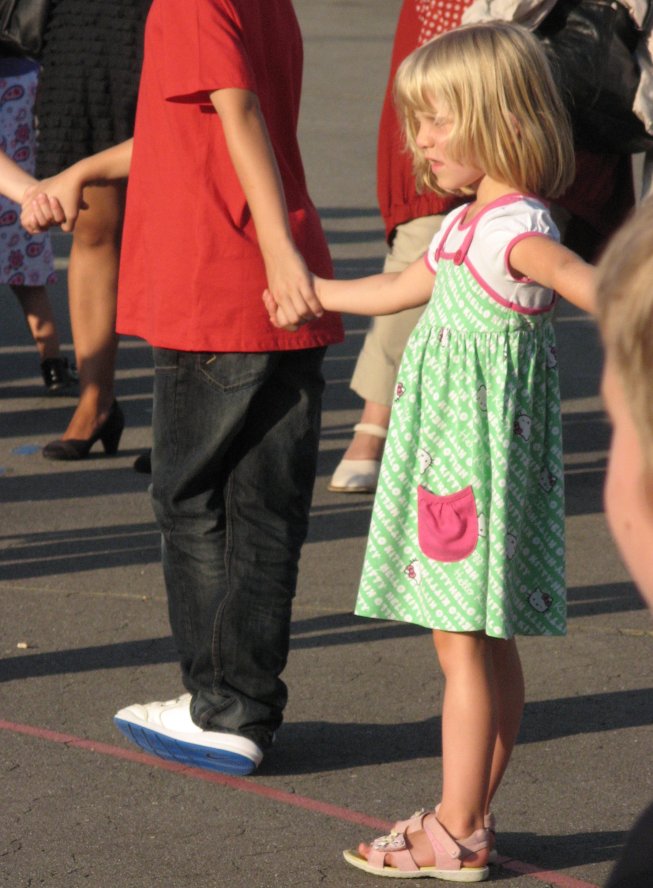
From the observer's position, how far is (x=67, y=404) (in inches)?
269

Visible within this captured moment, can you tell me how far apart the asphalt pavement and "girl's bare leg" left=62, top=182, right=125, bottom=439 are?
274 mm

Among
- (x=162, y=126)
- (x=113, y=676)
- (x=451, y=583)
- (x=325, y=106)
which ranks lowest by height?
(x=325, y=106)

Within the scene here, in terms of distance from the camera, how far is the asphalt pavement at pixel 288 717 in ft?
10.4

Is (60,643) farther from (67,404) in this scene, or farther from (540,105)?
(67,404)

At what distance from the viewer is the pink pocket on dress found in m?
2.95

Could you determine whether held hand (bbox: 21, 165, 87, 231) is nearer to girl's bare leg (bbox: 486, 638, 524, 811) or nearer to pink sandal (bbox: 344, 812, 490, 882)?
girl's bare leg (bbox: 486, 638, 524, 811)

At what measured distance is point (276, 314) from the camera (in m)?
3.18

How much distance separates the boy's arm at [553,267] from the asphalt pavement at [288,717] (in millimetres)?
1121

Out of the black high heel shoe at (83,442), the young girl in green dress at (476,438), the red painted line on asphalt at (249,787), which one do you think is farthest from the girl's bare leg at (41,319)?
the young girl in green dress at (476,438)

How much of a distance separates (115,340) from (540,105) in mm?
3118

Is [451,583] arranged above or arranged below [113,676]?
above

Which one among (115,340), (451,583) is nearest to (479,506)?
(451,583)

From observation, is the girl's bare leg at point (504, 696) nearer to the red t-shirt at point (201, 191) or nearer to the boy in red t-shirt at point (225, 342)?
the boy in red t-shirt at point (225, 342)

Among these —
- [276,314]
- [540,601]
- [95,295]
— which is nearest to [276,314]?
[276,314]
